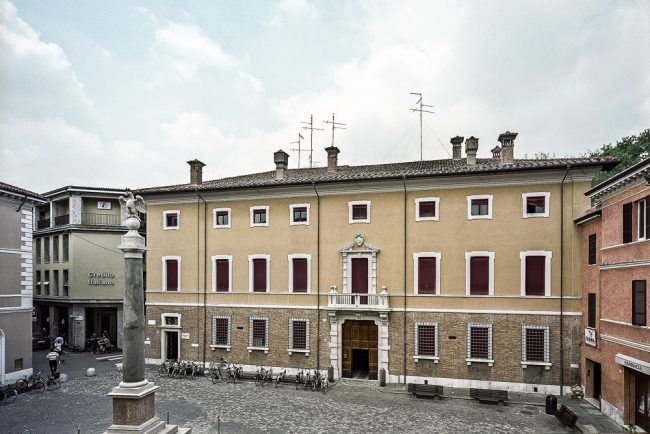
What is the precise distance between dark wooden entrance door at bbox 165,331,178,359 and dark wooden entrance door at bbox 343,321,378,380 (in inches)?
476

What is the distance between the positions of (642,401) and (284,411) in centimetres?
1441

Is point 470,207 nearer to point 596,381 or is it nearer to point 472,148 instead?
point 472,148

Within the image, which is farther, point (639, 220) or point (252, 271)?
point (252, 271)

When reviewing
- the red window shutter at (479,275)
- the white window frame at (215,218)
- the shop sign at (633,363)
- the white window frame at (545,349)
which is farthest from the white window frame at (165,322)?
the shop sign at (633,363)

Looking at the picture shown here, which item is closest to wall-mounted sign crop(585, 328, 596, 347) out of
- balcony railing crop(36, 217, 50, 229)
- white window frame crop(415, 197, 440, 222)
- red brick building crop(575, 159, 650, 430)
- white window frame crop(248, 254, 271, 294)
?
red brick building crop(575, 159, 650, 430)

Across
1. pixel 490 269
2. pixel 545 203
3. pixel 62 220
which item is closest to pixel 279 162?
pixel 490 269

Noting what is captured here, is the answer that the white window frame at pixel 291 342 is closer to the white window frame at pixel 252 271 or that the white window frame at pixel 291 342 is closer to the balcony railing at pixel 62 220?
the white window frame at pixel 252 271

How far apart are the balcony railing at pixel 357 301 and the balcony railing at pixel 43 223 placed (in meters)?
30.5

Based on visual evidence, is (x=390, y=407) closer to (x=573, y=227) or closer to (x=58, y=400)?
(x=573, y=227)

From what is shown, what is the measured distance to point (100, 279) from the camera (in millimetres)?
35531

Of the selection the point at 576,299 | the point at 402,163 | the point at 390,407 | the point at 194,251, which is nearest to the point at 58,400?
the point at 194,251

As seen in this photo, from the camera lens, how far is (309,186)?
25094mm

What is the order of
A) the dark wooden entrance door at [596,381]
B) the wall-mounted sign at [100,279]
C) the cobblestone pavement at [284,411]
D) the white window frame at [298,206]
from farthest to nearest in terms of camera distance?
the wall-mounted sign at [100,279]
the white window frame at [298,206]
the dark wooden entrance door at [596,381]
the cobblestone pavement at [284,411]

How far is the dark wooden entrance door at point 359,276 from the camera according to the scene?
24.2 metres
